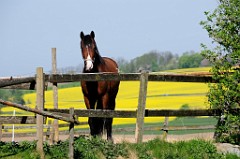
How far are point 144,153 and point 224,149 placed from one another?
2.18 metres

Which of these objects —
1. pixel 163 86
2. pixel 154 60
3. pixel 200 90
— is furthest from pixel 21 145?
pixel 154 60

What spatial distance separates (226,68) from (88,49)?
3.28m

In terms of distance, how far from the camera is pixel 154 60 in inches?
4193

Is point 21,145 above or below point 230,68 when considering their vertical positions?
below

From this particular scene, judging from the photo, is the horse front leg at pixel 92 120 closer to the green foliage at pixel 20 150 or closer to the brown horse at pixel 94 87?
the brown horse at pixel 94 87

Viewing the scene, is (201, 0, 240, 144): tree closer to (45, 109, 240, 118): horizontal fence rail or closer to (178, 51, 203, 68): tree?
(45, 109, 240, 118): horizontal fence rail

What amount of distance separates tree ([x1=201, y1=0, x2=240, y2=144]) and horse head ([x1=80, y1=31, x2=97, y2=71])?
2.64m

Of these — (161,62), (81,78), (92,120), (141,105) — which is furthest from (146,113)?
(161,62)

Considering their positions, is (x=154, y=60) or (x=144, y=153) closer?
(x=144, y=153)

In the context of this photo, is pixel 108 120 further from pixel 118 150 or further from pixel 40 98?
pixel 40 98

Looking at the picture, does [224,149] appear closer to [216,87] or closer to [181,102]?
[216,87]

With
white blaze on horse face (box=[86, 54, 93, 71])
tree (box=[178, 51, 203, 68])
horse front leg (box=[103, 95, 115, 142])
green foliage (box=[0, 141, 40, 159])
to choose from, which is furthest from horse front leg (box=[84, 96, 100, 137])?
tree (box=[178, 51, 203, 68])

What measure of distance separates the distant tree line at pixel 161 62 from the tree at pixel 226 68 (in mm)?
48417

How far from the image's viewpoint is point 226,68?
41.8ft
